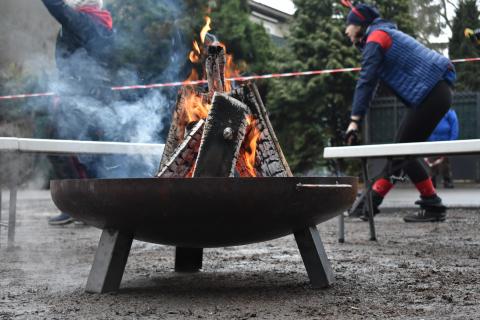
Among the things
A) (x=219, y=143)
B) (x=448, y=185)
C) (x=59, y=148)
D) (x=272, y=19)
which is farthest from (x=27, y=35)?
(x=272, y=19)

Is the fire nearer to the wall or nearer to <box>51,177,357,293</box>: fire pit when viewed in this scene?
<box>51,177,357,293</box>: fire pit

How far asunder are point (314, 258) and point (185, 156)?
0.94m

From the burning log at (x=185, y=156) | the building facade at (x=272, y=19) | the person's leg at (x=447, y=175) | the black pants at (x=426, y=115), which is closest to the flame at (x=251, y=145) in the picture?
the burning log at (x=185, y=156)

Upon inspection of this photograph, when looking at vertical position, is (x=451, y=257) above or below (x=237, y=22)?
below

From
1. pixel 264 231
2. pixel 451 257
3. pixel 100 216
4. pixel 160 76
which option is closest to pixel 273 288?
pixel 264 231

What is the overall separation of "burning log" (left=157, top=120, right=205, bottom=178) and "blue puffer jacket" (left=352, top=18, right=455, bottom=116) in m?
2.77

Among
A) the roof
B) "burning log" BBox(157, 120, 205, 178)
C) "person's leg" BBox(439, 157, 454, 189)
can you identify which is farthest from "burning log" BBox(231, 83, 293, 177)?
the roof

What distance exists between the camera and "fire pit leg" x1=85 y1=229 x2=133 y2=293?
3.40 m

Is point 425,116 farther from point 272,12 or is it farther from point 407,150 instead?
point 272,12

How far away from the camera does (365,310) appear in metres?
2.97

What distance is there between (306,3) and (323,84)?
2.86 metres

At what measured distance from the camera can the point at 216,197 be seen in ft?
10.2

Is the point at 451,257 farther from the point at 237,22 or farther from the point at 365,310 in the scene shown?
the point at 237,22

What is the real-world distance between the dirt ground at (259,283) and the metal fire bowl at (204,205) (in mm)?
317
